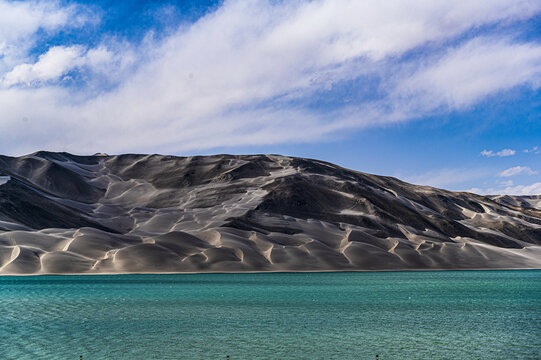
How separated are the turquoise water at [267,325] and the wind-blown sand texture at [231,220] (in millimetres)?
40421

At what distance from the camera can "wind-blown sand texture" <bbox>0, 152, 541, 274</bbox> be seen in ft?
306

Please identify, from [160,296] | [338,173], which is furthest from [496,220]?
[160,296]

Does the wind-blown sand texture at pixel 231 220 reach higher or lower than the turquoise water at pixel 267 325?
higher

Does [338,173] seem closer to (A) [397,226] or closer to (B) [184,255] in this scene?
(A) [397,226]

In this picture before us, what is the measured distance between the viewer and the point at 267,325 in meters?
31.9

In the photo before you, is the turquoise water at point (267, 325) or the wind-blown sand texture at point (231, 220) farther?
the wind-blown sand texture at point (231, 220)

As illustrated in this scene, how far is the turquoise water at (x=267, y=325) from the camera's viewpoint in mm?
24375

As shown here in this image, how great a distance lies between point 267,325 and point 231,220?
305 feet

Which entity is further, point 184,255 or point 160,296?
point 184,255

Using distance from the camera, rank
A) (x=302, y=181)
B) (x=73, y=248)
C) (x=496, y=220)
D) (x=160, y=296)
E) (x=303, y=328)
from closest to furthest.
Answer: (x=303, y=328) < (x=160, y=296) < (x=73, y=248) < (x=302, y=181) < (x=496, y=220)

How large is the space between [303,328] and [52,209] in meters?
104

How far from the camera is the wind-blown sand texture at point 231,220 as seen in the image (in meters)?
93.3

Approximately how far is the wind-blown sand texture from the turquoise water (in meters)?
40.4

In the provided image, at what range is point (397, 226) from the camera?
449ft
